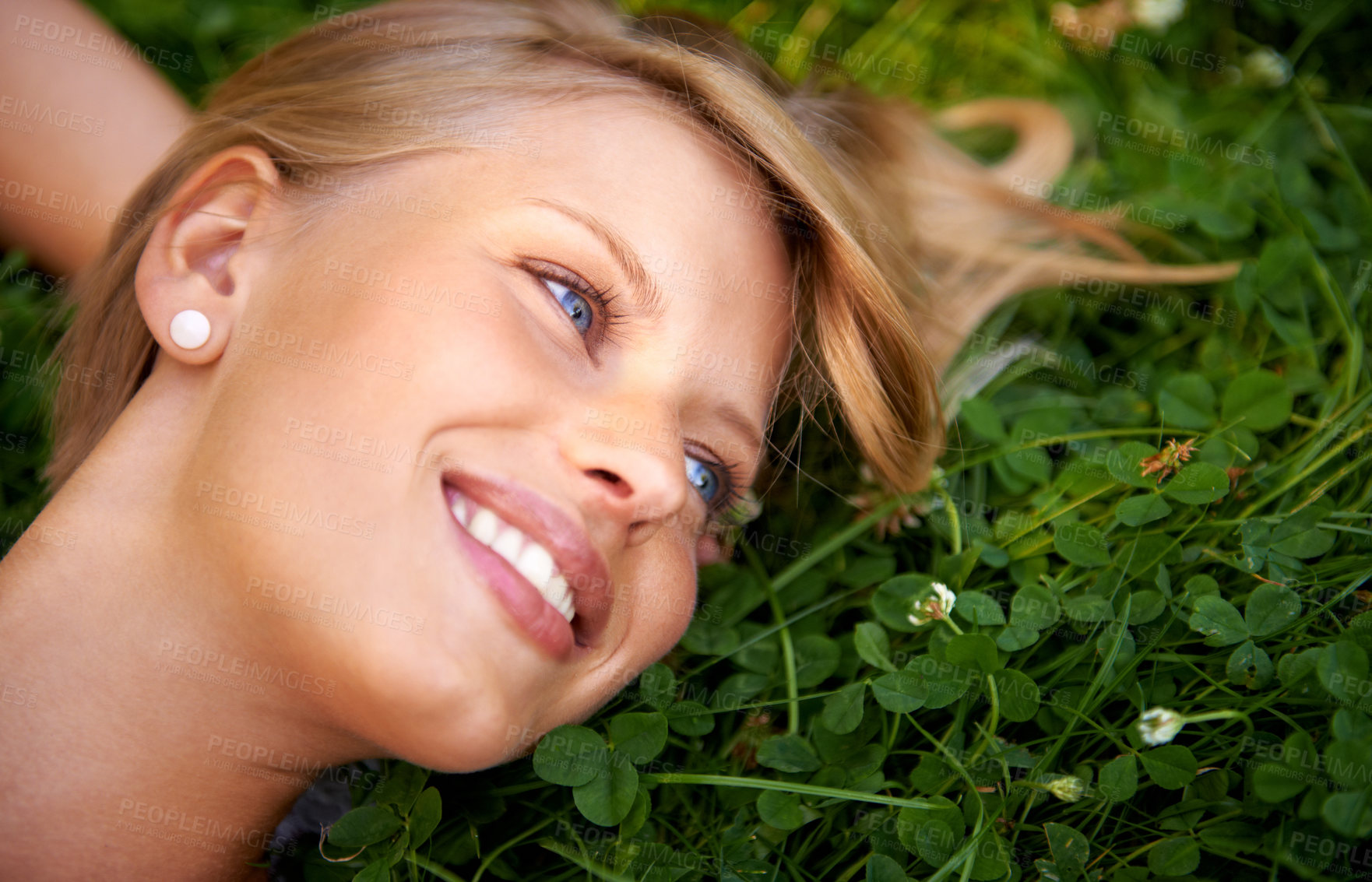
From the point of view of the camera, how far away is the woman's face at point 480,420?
167 cm

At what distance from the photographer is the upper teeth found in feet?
5.82

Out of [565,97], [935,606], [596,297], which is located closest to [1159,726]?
[935,606]

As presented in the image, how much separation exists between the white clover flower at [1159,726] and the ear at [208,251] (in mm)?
2279

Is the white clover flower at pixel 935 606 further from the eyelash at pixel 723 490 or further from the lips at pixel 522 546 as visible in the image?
the lips at pixel 522 546

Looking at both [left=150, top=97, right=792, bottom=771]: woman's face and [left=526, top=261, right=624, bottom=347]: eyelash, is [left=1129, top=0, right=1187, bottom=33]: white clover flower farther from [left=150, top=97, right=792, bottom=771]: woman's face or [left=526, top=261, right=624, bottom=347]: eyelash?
[left=526, top=261, right=624, bottom=347]: eyelash

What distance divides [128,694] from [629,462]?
1.20 metres

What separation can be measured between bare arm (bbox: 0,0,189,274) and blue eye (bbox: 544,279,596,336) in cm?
184

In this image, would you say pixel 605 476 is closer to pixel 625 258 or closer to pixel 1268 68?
pixel 625 258

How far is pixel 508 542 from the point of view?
1.78m

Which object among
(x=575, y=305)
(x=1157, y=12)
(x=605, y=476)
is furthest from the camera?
(x=1157, y=12)

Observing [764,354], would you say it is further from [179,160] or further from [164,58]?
[164,58]

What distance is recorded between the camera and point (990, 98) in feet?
11.9

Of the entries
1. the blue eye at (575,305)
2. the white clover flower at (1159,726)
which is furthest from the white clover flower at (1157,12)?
the blue eye at (575,305)

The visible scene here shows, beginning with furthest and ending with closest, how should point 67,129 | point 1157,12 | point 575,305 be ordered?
point 1157,12
point 67,129
point 575,305
